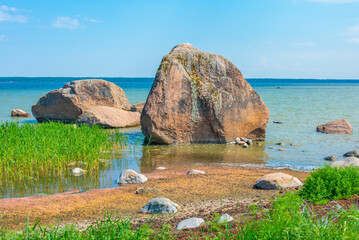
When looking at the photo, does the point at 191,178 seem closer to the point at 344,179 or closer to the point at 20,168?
the point at 344,179

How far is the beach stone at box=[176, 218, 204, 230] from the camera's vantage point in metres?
5.08

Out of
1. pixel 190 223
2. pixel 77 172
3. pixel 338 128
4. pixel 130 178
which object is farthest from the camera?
pixel 338 128

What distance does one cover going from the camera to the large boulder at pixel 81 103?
61.1 feet

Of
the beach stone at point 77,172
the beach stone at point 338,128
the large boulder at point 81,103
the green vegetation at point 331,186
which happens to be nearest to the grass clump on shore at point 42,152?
the beach stone at point 77,172

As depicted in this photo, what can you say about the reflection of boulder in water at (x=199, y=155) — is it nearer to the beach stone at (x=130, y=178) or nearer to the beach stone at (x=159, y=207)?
the beach stone at (x=130, y=178)

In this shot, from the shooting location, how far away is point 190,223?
5.14 metres

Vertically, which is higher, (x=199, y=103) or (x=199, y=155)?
(x=199, y=103)

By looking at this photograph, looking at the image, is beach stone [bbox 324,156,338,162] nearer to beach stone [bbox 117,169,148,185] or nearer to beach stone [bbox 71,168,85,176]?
beach stone [bbox 117,169,148,185]

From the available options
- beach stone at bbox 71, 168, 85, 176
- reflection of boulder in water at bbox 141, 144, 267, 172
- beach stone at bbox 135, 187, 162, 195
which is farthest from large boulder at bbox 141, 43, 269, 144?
beach stone at bbox 135, 187, 162, 195

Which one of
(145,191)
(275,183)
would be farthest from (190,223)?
(275,183)

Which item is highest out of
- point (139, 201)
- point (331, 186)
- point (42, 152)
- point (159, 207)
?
point (331, 186)

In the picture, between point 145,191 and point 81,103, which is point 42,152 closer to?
point 145,191

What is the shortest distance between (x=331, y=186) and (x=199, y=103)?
Answer: 25.8 ft

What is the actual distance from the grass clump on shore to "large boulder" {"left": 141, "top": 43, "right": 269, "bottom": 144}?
271 centimetres
